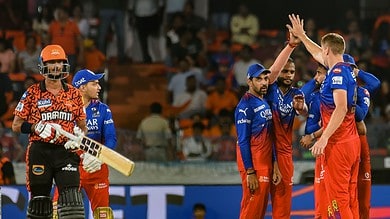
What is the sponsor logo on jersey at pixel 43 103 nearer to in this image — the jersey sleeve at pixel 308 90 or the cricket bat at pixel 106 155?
the cricket bat at pixel 106 155

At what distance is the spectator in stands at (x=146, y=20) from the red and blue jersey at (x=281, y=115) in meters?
9.17

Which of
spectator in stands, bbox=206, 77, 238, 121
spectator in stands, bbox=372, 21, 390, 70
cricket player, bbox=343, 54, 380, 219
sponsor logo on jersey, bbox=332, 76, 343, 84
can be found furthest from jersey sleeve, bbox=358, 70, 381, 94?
spectator in stands, bbox=372, 21, 390, 70

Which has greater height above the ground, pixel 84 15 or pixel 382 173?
pixel 84 15

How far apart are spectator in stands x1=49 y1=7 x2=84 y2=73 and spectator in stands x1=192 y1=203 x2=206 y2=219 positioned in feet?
21.7

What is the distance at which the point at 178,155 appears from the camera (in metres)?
16.5

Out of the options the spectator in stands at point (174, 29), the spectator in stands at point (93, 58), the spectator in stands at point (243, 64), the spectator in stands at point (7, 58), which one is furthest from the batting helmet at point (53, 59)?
the spectator in stands at point (174, 29)

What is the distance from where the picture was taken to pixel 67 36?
21.2 meters

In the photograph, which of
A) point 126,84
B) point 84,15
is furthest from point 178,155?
point 84,15

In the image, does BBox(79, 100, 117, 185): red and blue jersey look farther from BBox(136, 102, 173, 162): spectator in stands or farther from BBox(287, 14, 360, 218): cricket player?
BBox(136, 102, 173, 162): spectator in stands

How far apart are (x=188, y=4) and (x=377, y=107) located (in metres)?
5.01

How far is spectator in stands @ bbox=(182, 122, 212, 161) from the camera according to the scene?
16469 millimetres

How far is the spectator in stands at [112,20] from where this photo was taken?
21.6 m

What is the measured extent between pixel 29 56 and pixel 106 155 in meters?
9.93

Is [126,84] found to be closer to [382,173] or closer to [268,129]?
[382,173]
